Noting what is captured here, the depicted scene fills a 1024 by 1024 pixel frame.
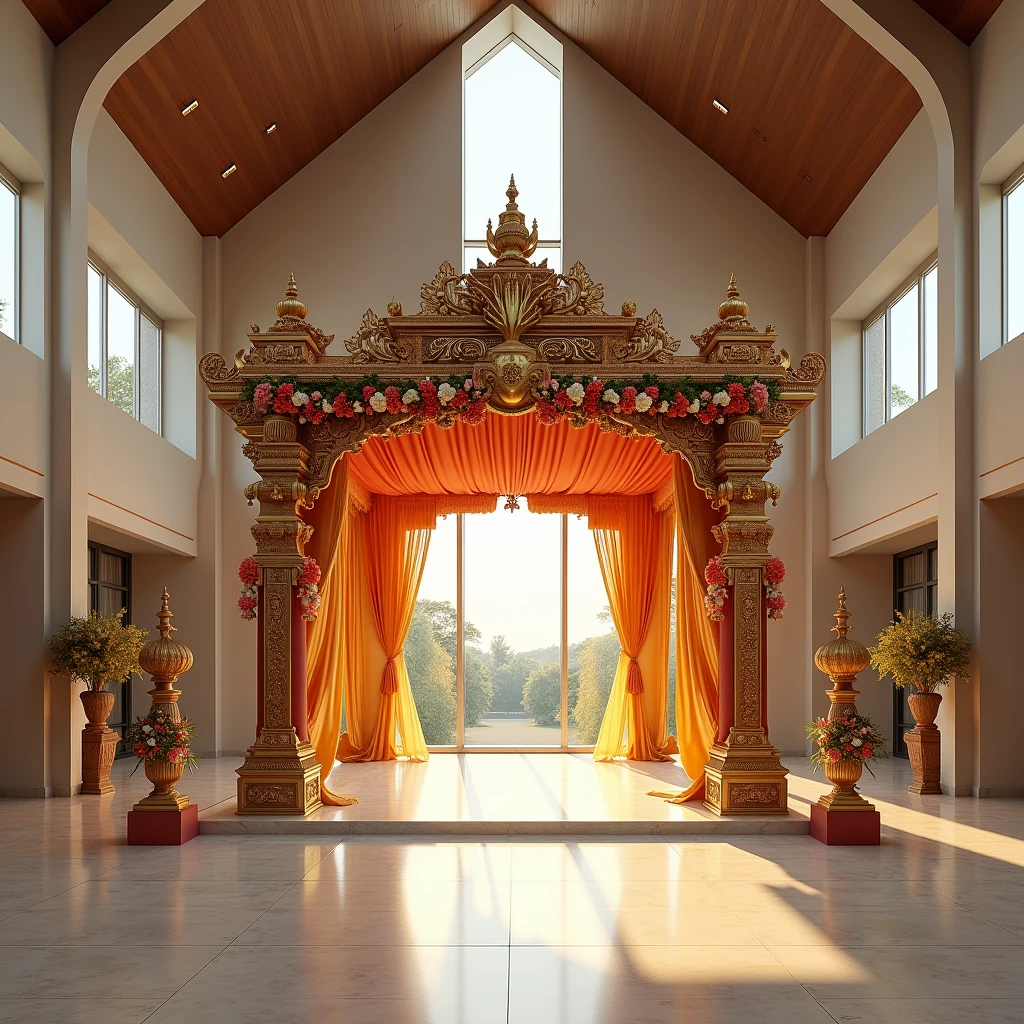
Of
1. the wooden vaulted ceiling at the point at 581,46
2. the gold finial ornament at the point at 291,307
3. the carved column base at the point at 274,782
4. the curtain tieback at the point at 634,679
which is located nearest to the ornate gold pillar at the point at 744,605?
the carved column base at the point at 274,782

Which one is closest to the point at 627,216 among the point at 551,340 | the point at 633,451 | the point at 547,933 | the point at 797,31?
the point at 797,31

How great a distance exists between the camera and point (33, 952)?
185 inches

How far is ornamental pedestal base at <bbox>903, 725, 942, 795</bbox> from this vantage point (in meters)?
10.0

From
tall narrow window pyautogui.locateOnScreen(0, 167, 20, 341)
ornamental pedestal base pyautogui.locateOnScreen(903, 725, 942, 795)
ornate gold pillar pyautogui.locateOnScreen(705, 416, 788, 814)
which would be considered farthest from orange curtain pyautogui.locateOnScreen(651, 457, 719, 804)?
tall narrow window pyautogui.locateOnScreen(0, 167, 20, 341)

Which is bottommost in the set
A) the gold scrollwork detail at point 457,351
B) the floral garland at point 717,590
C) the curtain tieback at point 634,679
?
the curtain tieback at point 634,679

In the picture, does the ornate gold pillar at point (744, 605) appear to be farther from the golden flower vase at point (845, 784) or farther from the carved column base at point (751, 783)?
the golden flower vase at point (845, 784)

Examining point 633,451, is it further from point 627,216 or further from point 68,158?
point 68,158

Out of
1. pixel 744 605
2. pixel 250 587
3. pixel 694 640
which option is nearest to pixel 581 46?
pixel 694 640

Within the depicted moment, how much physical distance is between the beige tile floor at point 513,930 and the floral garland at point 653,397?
3047 mm

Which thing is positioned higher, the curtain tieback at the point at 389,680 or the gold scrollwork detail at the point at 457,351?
the gold scrollwork detail at the point at 457,351

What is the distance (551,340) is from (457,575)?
5653 millimetres

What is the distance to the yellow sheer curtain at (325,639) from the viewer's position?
8.85 m

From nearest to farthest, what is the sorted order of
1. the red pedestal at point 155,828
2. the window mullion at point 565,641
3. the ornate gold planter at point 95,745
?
the red pedestal at point 155,828
the ornate gold planter at point 95,745
the window mullion at point 565,641

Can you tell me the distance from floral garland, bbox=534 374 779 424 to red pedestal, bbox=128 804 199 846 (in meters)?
3.79
